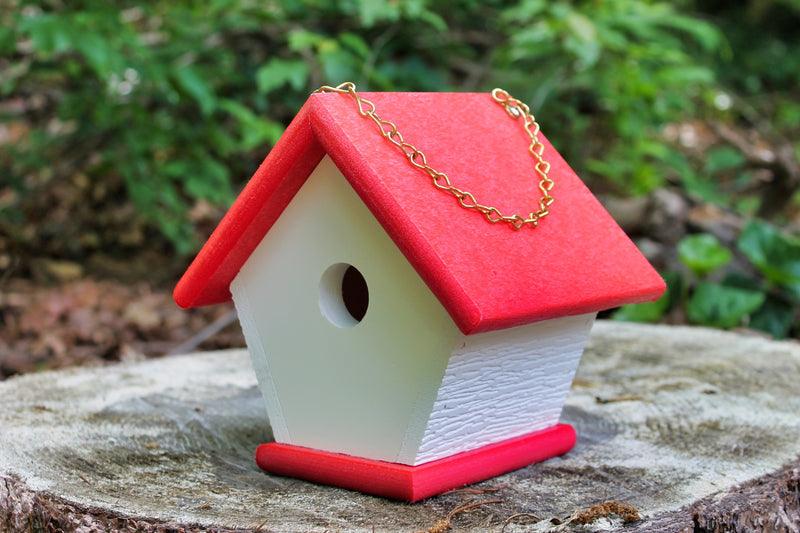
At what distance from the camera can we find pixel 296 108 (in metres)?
4.14

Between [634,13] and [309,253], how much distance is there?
303cm

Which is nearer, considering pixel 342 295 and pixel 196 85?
pixel 342 295

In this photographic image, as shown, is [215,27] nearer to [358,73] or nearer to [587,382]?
[358,73]

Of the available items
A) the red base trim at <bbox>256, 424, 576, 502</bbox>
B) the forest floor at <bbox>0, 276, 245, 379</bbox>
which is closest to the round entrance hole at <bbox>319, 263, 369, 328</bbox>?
the red base trim at <bbox>256, 424, 576, 502</bbox>

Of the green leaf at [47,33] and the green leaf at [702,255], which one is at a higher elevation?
the green leaf at [47,33]

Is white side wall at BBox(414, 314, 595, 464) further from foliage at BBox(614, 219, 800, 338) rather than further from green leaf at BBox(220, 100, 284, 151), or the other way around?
green leaf at BBox(220, 100, 284, 151)

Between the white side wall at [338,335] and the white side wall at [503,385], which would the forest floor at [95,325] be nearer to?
the white side wall at [338,335]

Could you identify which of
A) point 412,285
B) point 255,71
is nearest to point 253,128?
point 255,71

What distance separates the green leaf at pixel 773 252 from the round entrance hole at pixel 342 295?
7.96 feet

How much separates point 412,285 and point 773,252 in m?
2.70

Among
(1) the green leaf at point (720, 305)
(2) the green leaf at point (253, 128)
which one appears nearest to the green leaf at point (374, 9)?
(2) the green leaf at point (253, 128)

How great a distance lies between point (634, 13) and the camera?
3.99m

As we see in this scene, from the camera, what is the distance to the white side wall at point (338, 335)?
4.71 feet

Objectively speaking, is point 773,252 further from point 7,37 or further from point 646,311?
point 7,37
